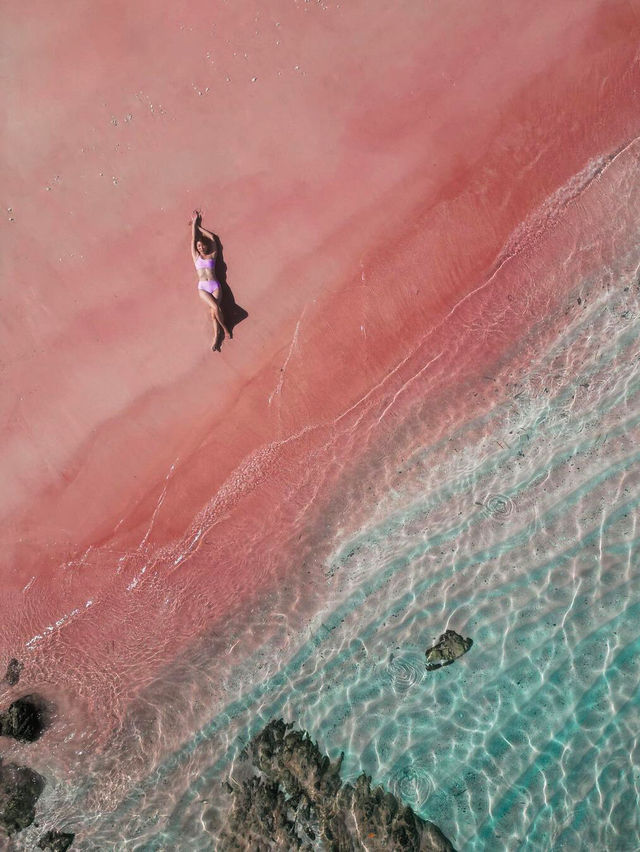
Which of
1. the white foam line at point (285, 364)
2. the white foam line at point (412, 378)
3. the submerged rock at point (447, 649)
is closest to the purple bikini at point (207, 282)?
the white foam line at point (285, 364)

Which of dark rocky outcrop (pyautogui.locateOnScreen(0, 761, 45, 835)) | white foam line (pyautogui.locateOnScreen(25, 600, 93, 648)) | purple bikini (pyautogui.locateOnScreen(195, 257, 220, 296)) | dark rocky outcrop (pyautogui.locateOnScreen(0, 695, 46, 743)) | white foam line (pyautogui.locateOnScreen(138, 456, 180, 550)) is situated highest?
purple bikini (pyautogui.locateOnScreen(195, 257, 220, 296))

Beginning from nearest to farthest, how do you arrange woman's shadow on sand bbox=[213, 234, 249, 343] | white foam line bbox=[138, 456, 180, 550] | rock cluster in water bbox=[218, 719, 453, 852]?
rock cluster in water bbox=[218, 719, 453, 852] → woman's shadow on sand bbox=[213, 234, 249, 343] → white foam line bbox=[138, 456, 180, 550]

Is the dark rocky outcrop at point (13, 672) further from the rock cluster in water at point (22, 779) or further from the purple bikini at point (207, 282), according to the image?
the purple bikini at point (207, 282)

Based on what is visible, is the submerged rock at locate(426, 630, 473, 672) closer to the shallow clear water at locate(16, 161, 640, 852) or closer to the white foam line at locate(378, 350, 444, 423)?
the shallow clear water at locate(16, 161, 640, 852)

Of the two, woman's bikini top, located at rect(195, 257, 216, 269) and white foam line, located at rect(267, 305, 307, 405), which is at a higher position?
woman's bikini top, located at rect(195, 257, 216, 269)

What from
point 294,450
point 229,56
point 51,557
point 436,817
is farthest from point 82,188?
point 436,817

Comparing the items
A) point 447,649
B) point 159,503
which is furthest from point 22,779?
point 447,649

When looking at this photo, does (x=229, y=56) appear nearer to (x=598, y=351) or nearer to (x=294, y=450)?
(x=294, y=450)

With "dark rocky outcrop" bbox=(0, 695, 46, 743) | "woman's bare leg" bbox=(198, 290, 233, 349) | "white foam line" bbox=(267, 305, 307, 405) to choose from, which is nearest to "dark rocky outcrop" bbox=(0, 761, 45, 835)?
"dark rocky outcrop" bbox=(0, 695, 46, 743)
